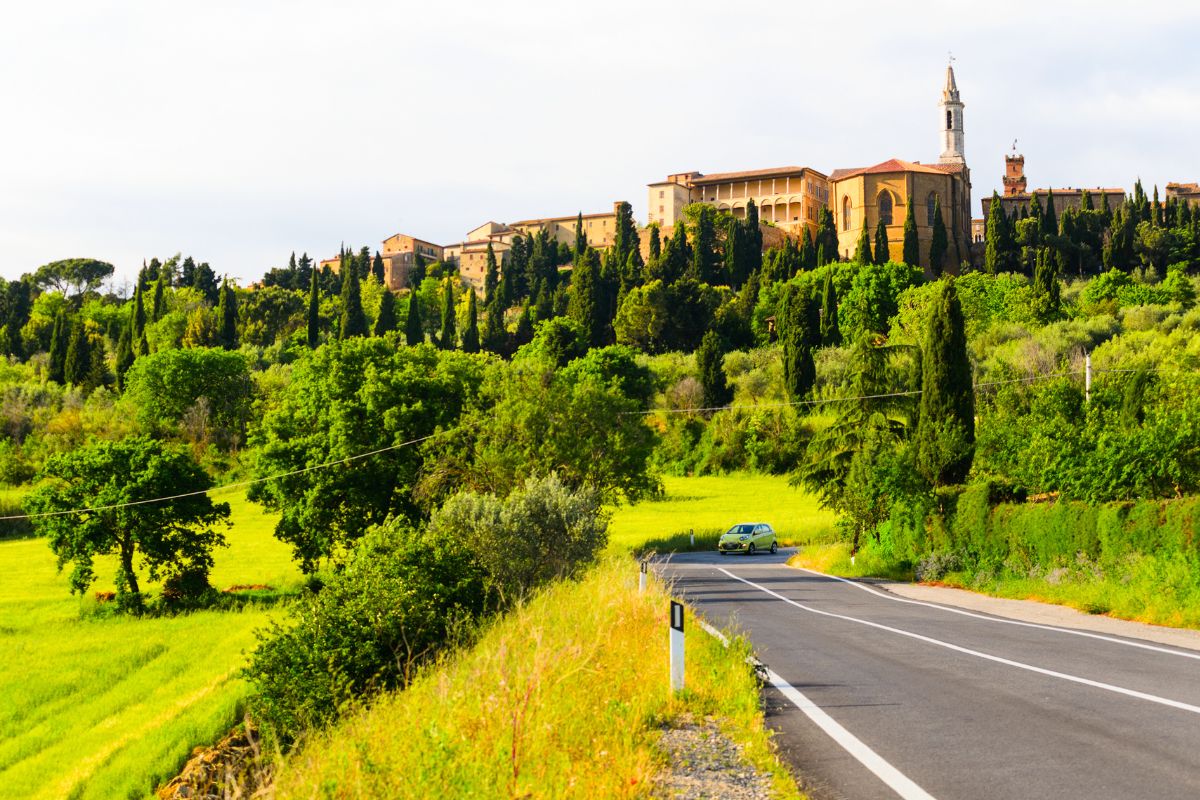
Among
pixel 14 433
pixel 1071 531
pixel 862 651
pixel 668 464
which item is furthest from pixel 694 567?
pixel 14 433

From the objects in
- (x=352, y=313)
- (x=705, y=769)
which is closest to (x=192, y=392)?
(x=352, y=313)

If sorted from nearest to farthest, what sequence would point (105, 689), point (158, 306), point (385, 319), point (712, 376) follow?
point (105, 689), point (712, 376), point (385, 319), point (158, 306)

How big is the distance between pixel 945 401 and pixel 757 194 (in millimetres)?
142208

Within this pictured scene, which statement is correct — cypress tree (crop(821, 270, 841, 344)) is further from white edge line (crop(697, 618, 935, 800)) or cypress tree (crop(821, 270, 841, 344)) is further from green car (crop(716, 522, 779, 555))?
white edge line (crop(697, 618, 935, 800))

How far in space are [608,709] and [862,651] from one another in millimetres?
6496

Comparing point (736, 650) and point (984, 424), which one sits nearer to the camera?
point (736, 650)

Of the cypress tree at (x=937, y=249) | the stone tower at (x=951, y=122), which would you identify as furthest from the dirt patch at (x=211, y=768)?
the stone tower at (x=951, y=122)

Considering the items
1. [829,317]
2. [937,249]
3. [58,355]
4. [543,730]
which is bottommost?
[543,730]

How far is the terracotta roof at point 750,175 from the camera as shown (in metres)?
168

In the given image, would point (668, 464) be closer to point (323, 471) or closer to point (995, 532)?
point (323, 471)

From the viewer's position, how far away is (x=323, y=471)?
44.8m

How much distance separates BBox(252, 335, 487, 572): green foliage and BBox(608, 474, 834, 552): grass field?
9.63 m

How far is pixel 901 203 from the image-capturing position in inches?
5566

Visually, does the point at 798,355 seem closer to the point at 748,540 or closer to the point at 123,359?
the point at 748,540
